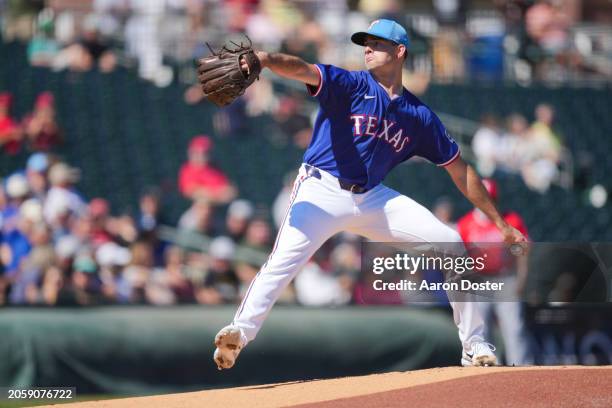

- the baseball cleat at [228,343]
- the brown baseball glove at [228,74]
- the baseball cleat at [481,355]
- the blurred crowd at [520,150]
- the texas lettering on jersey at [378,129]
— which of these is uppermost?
the brown baseball glove at [228,74]

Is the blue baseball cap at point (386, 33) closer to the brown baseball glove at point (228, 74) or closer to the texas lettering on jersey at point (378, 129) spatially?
the texas lettering on jersey at point (378, 129)

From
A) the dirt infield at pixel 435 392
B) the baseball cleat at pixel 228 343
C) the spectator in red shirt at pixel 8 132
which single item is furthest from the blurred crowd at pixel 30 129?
the baseball cleat at pixel 228 343

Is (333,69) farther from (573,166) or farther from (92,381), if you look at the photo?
(573,166)

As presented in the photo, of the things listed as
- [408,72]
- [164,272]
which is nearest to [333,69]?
[164,272]

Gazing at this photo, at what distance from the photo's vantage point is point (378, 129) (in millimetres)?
5699

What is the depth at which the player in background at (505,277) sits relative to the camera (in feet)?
26.3

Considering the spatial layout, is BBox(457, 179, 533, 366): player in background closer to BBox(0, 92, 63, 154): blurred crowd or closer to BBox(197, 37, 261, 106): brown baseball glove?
BBox(197, 37, 261, 106): brown baseball glove

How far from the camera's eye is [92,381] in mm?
8195

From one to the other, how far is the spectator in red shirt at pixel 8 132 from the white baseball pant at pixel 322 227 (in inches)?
227

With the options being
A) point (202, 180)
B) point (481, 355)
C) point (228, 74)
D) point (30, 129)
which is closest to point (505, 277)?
point (481, 355)

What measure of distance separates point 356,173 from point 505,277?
2990 mm

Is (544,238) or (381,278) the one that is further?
(544,238)

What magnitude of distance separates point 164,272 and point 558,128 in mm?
5581

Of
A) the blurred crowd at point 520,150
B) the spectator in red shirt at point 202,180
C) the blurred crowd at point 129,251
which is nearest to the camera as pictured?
the blurred crowd at point 129,251
